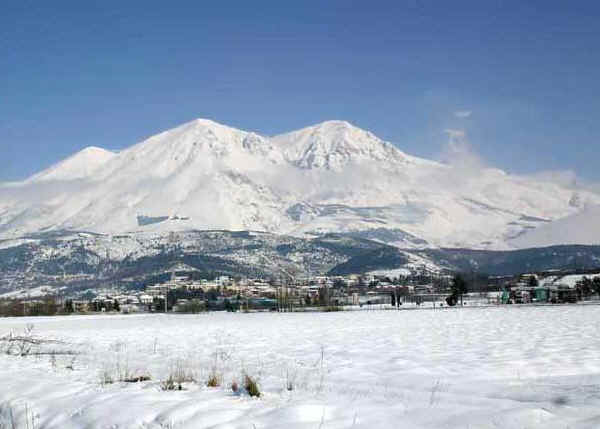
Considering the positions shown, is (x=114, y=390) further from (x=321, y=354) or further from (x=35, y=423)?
(x=321, y=354)

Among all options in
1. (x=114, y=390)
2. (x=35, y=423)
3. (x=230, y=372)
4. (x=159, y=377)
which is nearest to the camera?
(x=35, y=423)

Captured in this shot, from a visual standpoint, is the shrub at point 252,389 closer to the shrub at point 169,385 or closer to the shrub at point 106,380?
the shrub at point 169,385

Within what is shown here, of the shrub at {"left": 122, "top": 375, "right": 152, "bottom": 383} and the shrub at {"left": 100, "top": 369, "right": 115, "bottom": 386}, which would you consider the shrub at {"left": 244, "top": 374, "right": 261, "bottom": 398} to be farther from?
the shrub at {"left": 100, "top": 369, "right": 115, "bottom": 386}

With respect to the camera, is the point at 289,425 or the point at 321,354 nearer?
the point at 289,425

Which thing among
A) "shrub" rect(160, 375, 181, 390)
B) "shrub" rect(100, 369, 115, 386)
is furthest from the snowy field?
"shrub" rect(160, 375, 181, 390)

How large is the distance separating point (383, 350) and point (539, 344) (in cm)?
442

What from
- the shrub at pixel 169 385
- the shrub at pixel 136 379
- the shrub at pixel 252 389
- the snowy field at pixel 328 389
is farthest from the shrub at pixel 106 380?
the shrub at pixel 252 389

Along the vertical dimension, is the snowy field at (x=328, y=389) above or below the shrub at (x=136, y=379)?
below

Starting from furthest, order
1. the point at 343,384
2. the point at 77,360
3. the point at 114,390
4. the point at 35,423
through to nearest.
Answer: the point at 77,360, the point at 343,384, the point at 114,390, the point at 35,423

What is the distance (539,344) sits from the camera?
20.2 m

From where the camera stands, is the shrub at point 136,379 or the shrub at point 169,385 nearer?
the shrub at point 169,385

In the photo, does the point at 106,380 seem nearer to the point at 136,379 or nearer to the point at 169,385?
the point at 136,379

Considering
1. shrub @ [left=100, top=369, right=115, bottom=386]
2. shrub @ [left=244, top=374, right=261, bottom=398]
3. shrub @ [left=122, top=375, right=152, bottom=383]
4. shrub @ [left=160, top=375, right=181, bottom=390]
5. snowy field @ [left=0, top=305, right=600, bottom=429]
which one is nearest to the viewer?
snowy field @ [left=0, top=305, right=600, bottom=429]

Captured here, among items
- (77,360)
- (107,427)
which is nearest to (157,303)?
(77,360)
